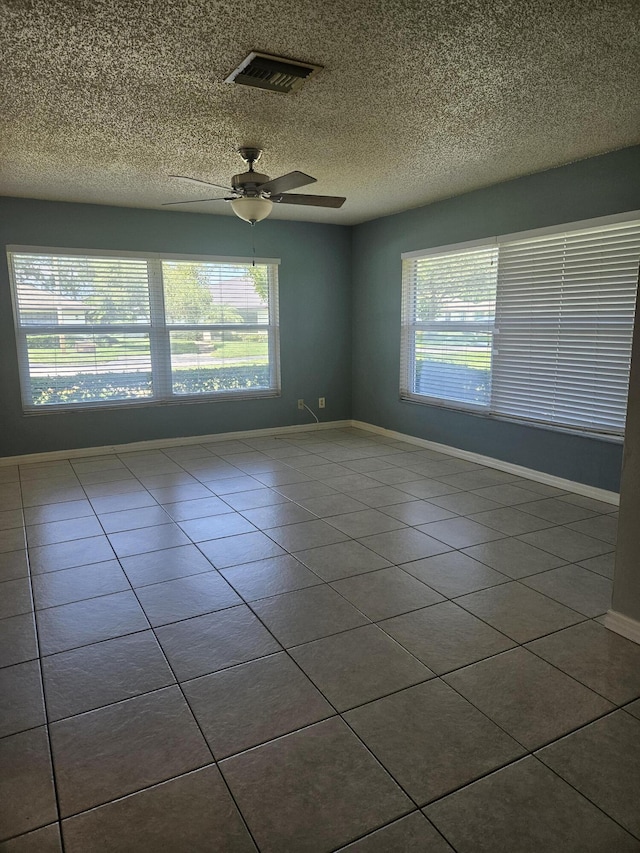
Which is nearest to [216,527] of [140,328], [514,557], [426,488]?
[426,488]

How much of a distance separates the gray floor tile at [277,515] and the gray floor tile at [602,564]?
1598mm

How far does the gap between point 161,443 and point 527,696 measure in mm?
4478

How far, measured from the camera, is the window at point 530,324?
3730mm

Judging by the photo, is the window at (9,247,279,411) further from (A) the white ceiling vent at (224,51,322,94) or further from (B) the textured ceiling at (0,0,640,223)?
(A) the white ceiling vent at (224,51,322,94)

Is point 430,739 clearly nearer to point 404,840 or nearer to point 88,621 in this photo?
point 404,840

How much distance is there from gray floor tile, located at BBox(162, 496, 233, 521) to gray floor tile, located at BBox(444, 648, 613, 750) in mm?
2140

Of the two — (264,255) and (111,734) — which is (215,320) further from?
(111,734)

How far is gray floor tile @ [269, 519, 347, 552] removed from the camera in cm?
321

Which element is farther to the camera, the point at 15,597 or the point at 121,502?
the point at 121,502

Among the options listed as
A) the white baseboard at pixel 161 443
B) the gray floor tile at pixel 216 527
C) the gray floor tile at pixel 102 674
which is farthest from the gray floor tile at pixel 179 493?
the gray floor tile at pixel 102 674

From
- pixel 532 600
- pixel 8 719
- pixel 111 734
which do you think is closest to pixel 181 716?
pixel 111 734

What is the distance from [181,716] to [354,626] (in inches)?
31.4

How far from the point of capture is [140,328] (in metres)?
5.41

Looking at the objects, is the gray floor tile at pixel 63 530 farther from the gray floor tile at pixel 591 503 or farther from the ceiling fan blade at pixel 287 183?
the gray floor tile at pixel 591 503
